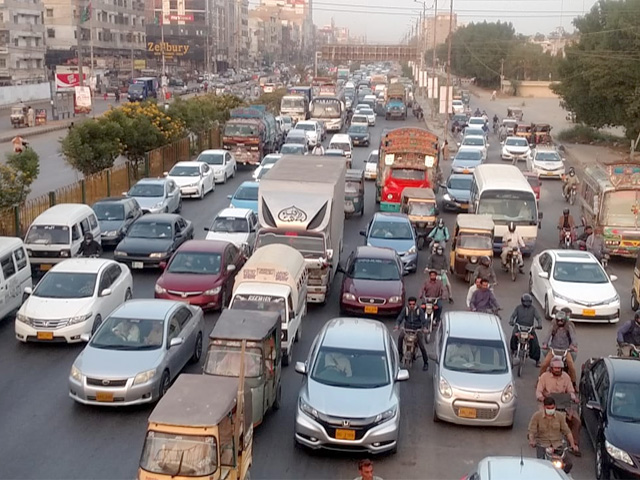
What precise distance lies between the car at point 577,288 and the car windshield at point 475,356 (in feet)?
20.5

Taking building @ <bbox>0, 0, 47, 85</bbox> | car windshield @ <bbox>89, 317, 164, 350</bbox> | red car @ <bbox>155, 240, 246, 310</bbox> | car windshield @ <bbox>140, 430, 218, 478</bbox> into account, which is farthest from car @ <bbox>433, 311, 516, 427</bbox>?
building @ <bbox>0, 0, 47, 85</bbox>

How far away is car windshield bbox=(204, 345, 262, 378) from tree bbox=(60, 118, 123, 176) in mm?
21984

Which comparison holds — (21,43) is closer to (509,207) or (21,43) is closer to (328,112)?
(328,112)

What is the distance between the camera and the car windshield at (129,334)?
14625 mm

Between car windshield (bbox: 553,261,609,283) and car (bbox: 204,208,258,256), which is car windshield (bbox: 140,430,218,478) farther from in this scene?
car (bbox: 204,208,258,256)

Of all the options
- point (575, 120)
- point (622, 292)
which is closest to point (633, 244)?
point (622, 292)

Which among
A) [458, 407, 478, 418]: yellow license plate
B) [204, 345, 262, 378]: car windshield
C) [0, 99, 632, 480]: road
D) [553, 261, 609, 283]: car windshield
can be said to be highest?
[204, 345, 262, 378]: car windshield

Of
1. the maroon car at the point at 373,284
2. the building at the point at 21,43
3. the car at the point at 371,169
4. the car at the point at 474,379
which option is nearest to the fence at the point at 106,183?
the car at the point at 371,169

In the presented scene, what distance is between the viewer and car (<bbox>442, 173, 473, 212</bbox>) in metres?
33.8

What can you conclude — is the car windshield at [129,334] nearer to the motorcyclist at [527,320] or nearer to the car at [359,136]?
the motorcyclist at [527,320]

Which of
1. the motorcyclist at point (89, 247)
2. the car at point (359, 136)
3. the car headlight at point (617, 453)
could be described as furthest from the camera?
the car at point (359, 136)

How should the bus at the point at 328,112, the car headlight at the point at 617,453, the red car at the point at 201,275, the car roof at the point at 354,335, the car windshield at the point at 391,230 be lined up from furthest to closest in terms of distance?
the bus at the point at 328,112 → the car windshield at the point at 391,230 → the red car at the point at 201,275 → the car roof at the point at 354,335 → the car headlight at the point at 617,453

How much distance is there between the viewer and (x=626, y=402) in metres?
12.1

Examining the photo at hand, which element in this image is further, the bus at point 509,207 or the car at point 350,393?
the bus at point 509,207
